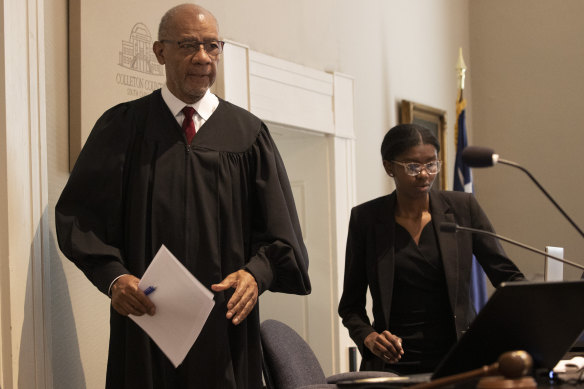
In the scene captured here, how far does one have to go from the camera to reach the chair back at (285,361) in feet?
10.5

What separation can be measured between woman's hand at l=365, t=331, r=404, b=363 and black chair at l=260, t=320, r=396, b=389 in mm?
202

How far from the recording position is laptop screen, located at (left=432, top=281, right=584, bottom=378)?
1.97 m

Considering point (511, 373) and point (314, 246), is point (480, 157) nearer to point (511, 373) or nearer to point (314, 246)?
point (511, 373)

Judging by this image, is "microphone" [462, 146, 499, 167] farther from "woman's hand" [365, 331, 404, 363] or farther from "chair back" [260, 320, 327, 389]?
"woman's hand" [365, 331, 404, 363]

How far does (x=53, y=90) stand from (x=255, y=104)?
190 centimetres

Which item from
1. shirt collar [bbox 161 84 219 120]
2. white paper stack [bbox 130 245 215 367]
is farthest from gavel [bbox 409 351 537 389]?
shirt collar [bbox 161 84 219 120]

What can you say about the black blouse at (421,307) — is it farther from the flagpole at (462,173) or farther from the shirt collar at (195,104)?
the flagpole at (462,173)

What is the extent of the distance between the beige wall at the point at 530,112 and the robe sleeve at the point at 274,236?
5735 millimetres

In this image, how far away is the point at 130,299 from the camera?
8.68ft

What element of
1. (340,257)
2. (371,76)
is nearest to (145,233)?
(340,257)

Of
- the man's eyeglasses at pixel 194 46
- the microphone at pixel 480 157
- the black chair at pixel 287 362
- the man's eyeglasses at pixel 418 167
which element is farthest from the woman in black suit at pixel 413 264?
the microphone at pixel 480 157

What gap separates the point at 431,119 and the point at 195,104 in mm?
5250

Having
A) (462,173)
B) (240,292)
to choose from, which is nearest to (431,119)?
(462,173)

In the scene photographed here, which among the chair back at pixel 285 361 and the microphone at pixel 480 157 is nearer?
the microphone at pixel 480 157
